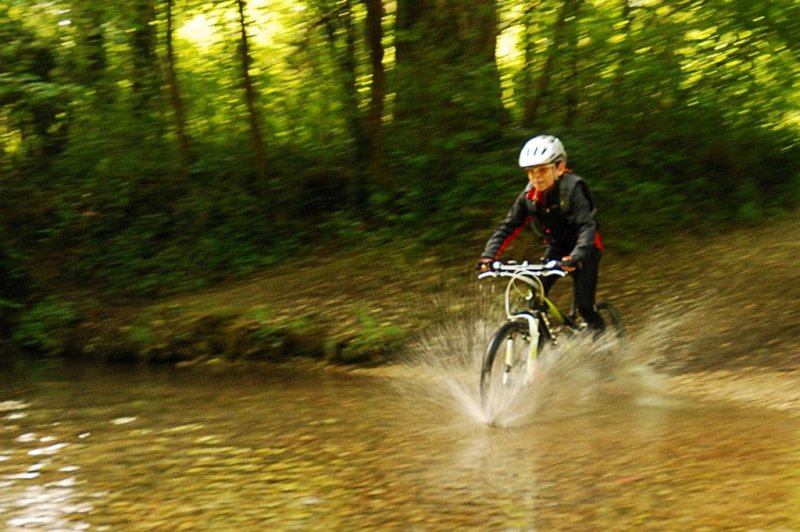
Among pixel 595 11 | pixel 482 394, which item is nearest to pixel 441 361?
pixel 482 394

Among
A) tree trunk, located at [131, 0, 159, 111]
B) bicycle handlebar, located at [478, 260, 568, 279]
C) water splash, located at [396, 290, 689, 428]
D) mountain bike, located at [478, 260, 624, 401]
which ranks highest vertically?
tree trunk, located at [131, 0, 159, 111]

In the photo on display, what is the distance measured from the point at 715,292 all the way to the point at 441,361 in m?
3.36

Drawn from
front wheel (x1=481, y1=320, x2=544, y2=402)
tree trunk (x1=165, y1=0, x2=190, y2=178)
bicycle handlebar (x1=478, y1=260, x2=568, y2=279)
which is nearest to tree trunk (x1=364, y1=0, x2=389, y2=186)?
tree trunk (x1=165, y1=0, x2=190, y2=178)

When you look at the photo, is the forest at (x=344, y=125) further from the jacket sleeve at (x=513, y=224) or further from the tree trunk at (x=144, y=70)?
the jacket sleeve at (x=513, y=224)

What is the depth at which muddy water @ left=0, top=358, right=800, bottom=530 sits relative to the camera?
5754 millimetres

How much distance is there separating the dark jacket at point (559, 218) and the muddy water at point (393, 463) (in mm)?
1352

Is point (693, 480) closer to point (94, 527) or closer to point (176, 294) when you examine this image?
point (94, 527)

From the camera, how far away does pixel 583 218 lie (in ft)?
27.9

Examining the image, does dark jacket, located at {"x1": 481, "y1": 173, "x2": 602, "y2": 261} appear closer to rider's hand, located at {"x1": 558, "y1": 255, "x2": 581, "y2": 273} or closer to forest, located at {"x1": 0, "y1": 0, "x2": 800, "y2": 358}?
rider's hand, located at {"x1": 558, "y1": 255, "x2": 581, "y2": 273}

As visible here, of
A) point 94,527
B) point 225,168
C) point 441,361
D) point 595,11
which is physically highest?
point 595,11

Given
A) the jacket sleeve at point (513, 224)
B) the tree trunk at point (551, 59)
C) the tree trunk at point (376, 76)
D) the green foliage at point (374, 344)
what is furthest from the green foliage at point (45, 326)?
the jacket sleeve at point (513, 224)

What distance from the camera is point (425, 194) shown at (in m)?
15.6

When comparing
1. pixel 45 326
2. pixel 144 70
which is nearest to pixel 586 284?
pixel 45 326

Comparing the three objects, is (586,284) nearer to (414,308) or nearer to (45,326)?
(414,308)
